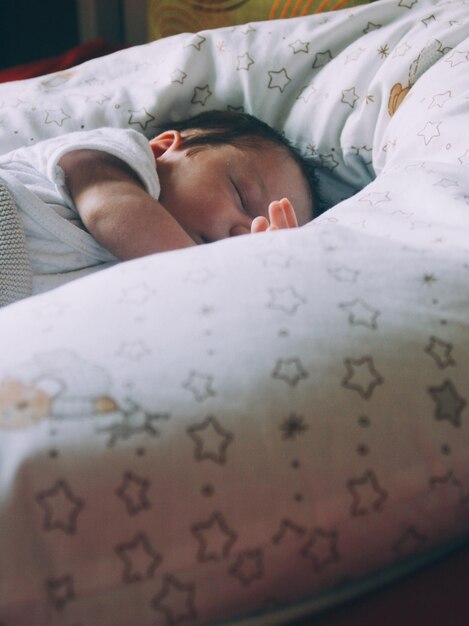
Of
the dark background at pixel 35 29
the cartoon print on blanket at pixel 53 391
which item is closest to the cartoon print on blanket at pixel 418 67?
the cartoon print on blanket at pixel 53 391

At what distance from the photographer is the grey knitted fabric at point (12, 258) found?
82 cm

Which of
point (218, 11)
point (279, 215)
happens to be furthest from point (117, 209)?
point (218, 11)

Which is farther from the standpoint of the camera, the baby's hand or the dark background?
the dark background

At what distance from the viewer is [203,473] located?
1.37 ft

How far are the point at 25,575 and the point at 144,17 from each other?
2.19m

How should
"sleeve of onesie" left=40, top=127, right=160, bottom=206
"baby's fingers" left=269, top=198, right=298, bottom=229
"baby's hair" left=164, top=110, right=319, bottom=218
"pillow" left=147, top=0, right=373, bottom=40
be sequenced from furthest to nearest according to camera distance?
"pillow" left=147, top=0, right=373, bottom=40
"baby's hair" left=164, top=110, right=319, bottom=218
"sleeve of onesie" left=40, top=127, right=160, bottom=206
"baby's fingers" left=269, top=198, right=298, bottom=229

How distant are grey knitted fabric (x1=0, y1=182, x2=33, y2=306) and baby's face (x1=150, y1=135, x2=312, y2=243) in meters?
0.21

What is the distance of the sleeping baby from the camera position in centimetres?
87

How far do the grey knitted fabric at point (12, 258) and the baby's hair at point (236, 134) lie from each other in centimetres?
28

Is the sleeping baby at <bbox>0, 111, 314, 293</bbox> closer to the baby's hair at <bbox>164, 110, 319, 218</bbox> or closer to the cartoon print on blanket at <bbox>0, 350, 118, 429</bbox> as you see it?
the baby's hair at <bbox>164, 110, 319, 218</bbox>

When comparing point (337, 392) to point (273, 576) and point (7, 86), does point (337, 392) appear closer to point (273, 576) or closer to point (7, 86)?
point (273, 576)

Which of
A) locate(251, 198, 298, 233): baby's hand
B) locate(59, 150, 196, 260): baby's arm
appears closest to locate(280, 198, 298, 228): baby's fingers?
locate(251, 198, 298, 233): baby's hand

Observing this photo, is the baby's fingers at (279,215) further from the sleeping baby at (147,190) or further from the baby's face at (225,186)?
the baby's face at (225,186)

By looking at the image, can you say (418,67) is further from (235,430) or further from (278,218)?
(235,430)
